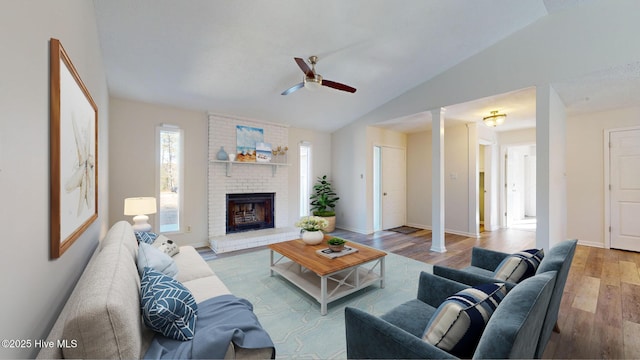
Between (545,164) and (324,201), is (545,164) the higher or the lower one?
the higher one

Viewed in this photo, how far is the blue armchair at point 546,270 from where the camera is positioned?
1.51m

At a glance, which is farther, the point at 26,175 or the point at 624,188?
the point at 624,188

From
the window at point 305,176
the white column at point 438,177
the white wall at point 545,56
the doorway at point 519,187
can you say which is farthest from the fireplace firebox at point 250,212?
the doorway at point 519,187

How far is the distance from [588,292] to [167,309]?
4.10m

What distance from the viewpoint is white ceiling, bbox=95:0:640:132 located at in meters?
2.54

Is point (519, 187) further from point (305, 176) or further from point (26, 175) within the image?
point (26, 175)

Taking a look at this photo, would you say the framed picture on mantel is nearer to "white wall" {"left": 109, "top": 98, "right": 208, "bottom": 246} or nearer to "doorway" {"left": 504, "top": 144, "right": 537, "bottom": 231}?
"white wall" {"left": 109, "top": 98, "right": 208, "bottom": 246}

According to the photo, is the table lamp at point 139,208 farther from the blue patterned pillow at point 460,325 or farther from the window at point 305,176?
the blue patterned pillow at point 460,325

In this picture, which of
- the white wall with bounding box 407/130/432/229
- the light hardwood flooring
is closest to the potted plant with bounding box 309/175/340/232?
the light hardwood flooring

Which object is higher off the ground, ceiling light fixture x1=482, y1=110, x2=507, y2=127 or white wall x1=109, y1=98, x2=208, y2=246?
ceiling light fixture x1=482, y1=110, x2=507, y2=127

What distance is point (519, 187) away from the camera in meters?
7.25

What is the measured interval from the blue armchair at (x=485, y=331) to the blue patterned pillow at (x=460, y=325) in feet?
0.32

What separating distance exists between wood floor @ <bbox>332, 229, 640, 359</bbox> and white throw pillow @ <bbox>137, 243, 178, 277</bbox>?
9.62ft

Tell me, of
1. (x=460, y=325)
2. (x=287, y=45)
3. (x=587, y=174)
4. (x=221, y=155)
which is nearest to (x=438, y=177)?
(x=587, y=174)
